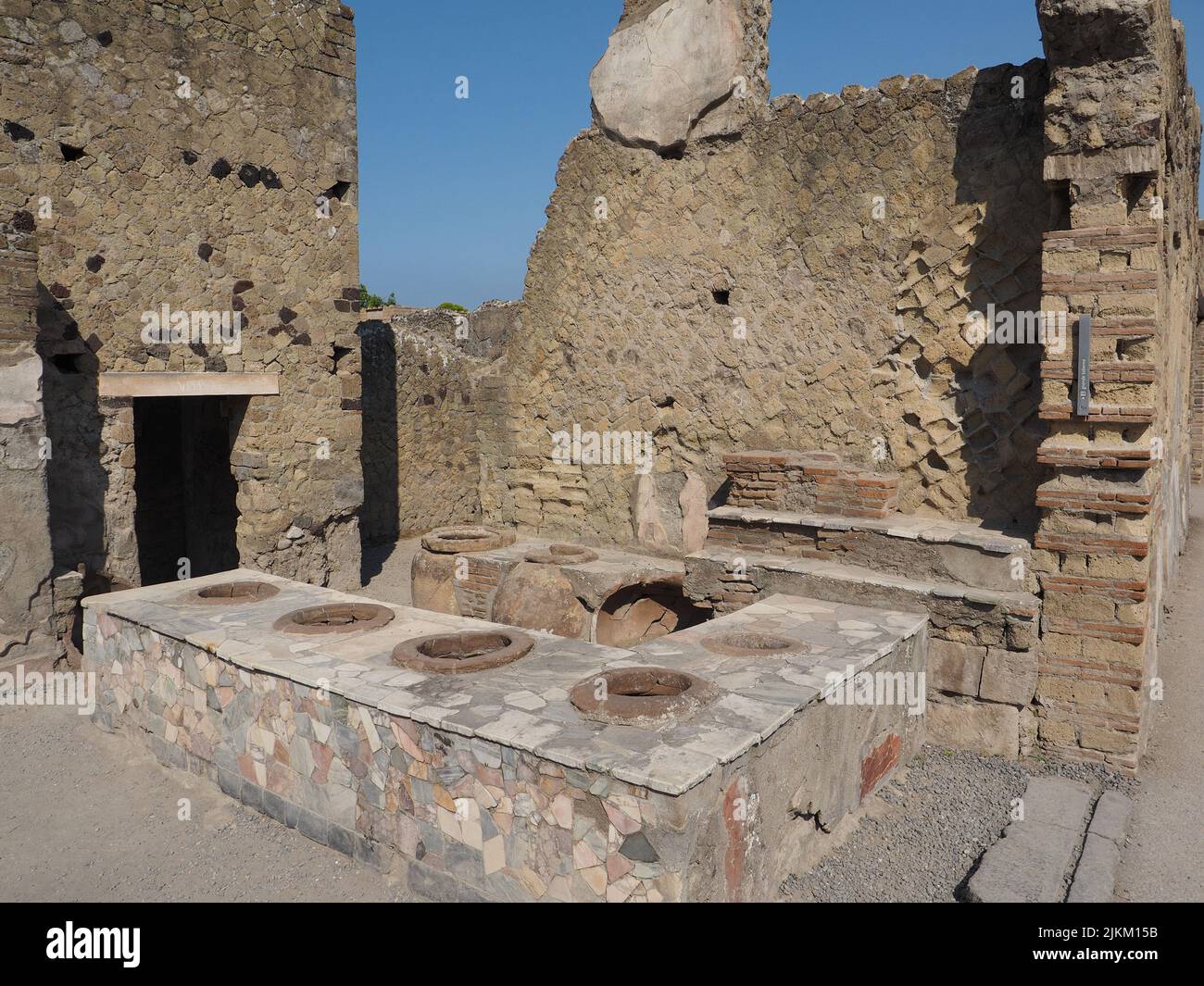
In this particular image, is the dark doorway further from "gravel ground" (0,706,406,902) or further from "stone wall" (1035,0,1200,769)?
"stone wall" (1035,0,1200,769)

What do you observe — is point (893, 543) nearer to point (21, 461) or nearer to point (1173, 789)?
point (1173, 789)

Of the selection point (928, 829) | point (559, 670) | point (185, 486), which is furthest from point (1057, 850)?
point (185, 486)

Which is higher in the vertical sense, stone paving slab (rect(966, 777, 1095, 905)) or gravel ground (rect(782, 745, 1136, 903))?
stone paving slab (rect(966, 777, 1095, 905))

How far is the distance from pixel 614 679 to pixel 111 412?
4.50 m

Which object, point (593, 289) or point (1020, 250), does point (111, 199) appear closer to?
point (593, 289)

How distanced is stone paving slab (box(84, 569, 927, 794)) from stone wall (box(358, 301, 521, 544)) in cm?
415

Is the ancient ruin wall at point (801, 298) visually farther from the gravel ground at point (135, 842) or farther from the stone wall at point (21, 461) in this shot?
the gravel ground at point (135, 842)

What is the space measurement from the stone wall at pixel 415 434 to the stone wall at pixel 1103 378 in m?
5.70

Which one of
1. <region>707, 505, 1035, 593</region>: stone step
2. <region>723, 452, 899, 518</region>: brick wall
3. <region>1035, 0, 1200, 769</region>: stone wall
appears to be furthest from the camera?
<region>723, 452, 899, 518</region>: brick wall

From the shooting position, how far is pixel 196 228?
6875mm

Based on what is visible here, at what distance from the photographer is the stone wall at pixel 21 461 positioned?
5.51m

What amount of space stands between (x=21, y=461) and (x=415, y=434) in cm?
479

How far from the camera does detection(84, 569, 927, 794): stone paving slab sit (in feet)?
10.7

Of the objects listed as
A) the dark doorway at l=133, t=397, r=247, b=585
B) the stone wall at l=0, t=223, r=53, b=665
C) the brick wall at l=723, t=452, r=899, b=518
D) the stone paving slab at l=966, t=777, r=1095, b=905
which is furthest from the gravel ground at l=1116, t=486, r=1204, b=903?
the dark doorway at l=133, t=397, r=247, b=585
